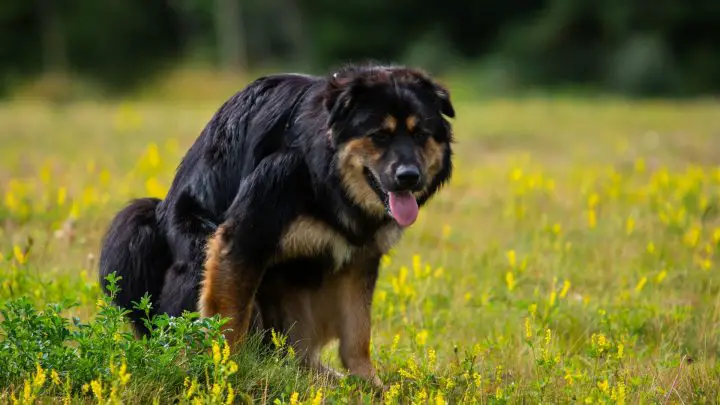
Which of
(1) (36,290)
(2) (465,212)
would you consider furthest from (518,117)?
(1) (36,290)

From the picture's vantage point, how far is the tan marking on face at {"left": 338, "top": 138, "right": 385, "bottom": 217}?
472 cm

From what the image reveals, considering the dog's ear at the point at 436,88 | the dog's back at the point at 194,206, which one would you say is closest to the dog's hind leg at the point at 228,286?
the dog's back at the point at 194,206

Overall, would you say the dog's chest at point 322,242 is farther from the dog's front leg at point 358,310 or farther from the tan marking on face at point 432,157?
the tan marking on face at point 432,157

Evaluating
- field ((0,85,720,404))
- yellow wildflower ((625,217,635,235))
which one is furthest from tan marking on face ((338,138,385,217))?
yellow wildflower ((625,217,635,235))

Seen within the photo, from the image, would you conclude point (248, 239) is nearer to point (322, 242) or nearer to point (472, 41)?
point (322, 242)

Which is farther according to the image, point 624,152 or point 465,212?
point 624,152

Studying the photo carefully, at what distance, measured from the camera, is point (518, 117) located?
19797 mm

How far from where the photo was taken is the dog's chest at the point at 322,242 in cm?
472

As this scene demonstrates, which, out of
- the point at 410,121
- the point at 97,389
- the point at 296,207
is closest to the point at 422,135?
the point at 410,121

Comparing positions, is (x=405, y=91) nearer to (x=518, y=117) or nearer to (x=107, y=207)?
(x=107, y=207)

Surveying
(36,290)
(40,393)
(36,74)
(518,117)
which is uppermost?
(40,393)

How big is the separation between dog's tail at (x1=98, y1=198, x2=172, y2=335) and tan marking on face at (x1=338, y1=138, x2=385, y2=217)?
1.20m

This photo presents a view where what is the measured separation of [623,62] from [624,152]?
22868 millimetres

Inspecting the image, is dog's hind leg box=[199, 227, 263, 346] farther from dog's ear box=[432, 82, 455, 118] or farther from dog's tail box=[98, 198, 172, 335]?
dog's ear box=[432, 82, 455, 118]
